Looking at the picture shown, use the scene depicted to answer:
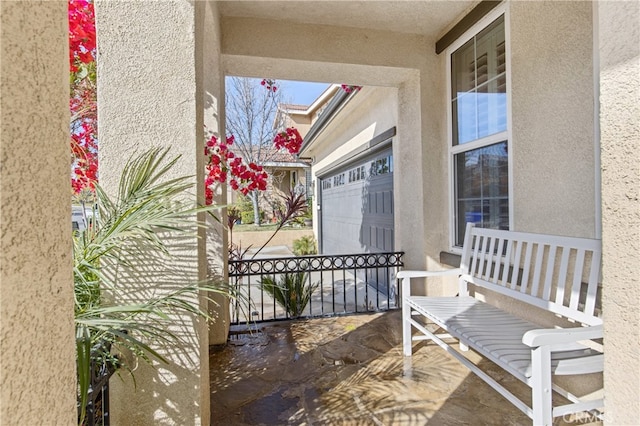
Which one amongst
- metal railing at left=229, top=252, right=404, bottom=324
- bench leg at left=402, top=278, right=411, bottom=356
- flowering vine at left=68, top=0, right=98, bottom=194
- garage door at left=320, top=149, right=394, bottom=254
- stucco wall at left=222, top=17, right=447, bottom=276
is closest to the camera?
flowering vine at left=68, top=0, right=98, bottom=194

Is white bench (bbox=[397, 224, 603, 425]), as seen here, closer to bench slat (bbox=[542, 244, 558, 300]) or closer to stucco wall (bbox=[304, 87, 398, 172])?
bench slat (bbox=[542, 244, 558, 300])

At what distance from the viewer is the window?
3.04m

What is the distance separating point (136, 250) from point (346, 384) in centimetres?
184

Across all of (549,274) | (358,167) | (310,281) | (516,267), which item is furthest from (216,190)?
(358,167)

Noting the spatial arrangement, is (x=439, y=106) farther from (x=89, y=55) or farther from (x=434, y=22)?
(x=89, y=55)

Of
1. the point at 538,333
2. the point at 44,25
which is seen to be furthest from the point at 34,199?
the point at 538,333

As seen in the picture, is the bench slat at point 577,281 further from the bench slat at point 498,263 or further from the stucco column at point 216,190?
the stucco column at point 216,190

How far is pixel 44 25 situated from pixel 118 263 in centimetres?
128

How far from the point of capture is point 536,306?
2.44 m

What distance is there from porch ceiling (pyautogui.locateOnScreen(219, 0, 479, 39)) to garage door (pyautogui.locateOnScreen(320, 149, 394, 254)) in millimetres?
1835

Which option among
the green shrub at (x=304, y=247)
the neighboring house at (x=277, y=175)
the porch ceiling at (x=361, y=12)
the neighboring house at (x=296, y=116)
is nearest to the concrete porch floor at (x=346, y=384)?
the porch ceiling at (x=361, y=12)

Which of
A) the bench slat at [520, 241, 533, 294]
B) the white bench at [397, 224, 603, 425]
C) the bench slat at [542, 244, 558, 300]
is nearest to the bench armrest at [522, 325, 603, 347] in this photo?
the white bench at [397, 224, 603, 425]

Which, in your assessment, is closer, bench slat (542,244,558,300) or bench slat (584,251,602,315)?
bench slat (584,251,602,315)

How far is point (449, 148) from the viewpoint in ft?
12.4
